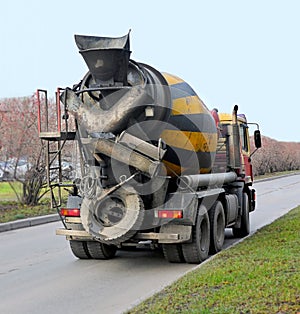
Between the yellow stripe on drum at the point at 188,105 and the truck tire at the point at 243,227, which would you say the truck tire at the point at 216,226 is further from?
the truck tire at the point at 243,227

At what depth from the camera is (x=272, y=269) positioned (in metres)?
7.38

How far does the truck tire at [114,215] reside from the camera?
29.3 ft

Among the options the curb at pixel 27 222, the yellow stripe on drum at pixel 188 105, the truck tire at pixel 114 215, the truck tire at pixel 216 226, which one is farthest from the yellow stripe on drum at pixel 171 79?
the curb at pixel 27 222

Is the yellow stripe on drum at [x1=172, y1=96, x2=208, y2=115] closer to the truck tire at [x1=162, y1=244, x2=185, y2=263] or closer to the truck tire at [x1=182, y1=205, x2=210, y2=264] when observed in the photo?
the truck tire at [x1=182, y1=205, x2=210, y2=264]

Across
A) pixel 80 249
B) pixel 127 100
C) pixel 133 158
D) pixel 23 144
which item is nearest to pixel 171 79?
pixel 127 100

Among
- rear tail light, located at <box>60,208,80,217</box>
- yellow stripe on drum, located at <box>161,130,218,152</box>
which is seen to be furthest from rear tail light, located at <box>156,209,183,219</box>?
rear tail light, located at <box>60,208,80,217</box>

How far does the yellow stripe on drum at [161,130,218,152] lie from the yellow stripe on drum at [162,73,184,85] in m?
0.83

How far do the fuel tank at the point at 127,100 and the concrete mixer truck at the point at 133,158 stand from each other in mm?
15

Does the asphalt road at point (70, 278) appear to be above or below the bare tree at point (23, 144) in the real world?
below

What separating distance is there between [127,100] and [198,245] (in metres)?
2.72

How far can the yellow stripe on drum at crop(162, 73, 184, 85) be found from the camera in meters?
9.41

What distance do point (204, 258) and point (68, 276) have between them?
236 centimetres

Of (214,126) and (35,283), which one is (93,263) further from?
(214,126)

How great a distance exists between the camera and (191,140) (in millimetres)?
9828
